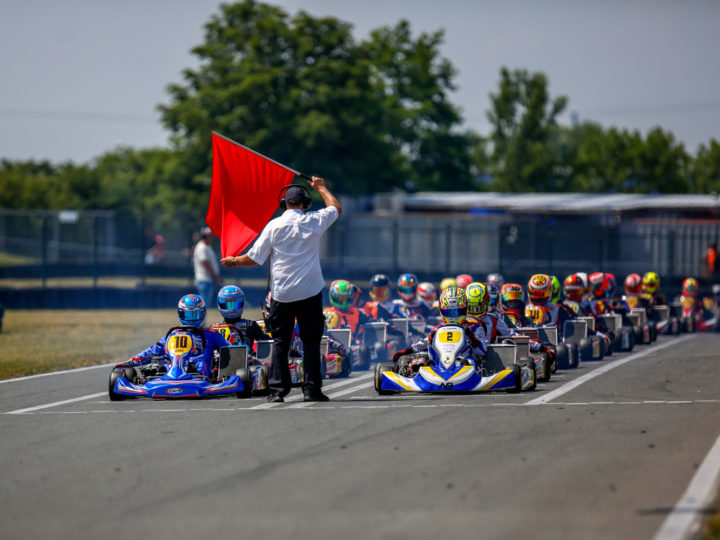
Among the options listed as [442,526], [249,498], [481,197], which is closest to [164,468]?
[249,498]

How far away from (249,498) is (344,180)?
118 feet

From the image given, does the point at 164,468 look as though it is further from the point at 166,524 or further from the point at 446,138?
the point at 446,138

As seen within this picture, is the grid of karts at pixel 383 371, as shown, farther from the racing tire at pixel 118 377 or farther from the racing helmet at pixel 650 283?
the racing helmet at pixel 650 283

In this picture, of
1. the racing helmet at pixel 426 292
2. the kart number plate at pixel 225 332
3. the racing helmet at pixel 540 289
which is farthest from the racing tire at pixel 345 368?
the racing helmet at pixel 426 292

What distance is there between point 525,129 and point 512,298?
48.7 m

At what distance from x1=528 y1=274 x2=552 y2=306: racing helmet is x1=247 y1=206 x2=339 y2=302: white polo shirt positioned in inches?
209

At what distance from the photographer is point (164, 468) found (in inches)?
272

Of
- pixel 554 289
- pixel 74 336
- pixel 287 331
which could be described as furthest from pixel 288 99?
pixel 287 331

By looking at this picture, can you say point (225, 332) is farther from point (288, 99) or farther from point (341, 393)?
point (288, 99)

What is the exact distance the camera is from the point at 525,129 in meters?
61.7

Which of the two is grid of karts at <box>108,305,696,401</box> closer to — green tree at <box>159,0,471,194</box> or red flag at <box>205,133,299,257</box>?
red flag at <box>205,133,299,257</box>

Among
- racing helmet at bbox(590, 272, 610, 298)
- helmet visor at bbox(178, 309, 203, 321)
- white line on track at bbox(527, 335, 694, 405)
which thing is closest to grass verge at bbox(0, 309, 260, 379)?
helmet visor at bbox(178, 309, 203, 321)

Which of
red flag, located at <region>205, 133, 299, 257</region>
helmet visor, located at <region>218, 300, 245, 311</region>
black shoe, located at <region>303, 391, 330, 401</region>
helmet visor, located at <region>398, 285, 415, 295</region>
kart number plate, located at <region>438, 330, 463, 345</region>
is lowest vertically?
black shoe, located at <region>303, 391, 330, 401</region>

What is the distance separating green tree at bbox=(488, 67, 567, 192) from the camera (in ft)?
200
